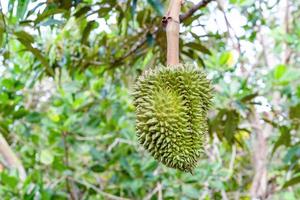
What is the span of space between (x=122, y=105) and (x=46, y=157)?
17.8 inches

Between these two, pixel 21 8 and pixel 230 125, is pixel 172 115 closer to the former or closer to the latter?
pixel 21 8

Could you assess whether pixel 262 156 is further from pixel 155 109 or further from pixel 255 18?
pixel 155 109

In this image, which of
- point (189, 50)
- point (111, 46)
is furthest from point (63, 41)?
point (189, 50)

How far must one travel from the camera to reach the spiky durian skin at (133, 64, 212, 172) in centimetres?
94

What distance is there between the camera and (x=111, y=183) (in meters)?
2.44

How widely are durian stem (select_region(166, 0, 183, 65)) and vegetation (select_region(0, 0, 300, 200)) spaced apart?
0.41 m

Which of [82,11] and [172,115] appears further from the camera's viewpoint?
[82,11]

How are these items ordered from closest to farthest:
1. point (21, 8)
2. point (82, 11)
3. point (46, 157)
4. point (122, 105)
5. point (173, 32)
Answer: point (173, 32) < point (21, 8) < point (82, 11) < point (46, 157) < point (122, 105)

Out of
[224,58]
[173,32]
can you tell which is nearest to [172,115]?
[173,32]

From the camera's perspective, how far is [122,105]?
→ 93.7 inches

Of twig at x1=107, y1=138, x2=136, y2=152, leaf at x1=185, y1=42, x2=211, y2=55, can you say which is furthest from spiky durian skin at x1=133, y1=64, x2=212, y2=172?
twig at x1=107, y1=138, x2=136, y2=152

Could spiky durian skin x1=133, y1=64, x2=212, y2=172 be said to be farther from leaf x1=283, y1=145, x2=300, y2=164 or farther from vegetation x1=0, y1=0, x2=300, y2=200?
leaf x1=283, y1=145, x2=300, y2=164

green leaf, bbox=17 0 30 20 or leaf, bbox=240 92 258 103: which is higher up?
green leaf, bbox=17 0 30 20

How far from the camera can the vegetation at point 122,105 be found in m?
1.73
